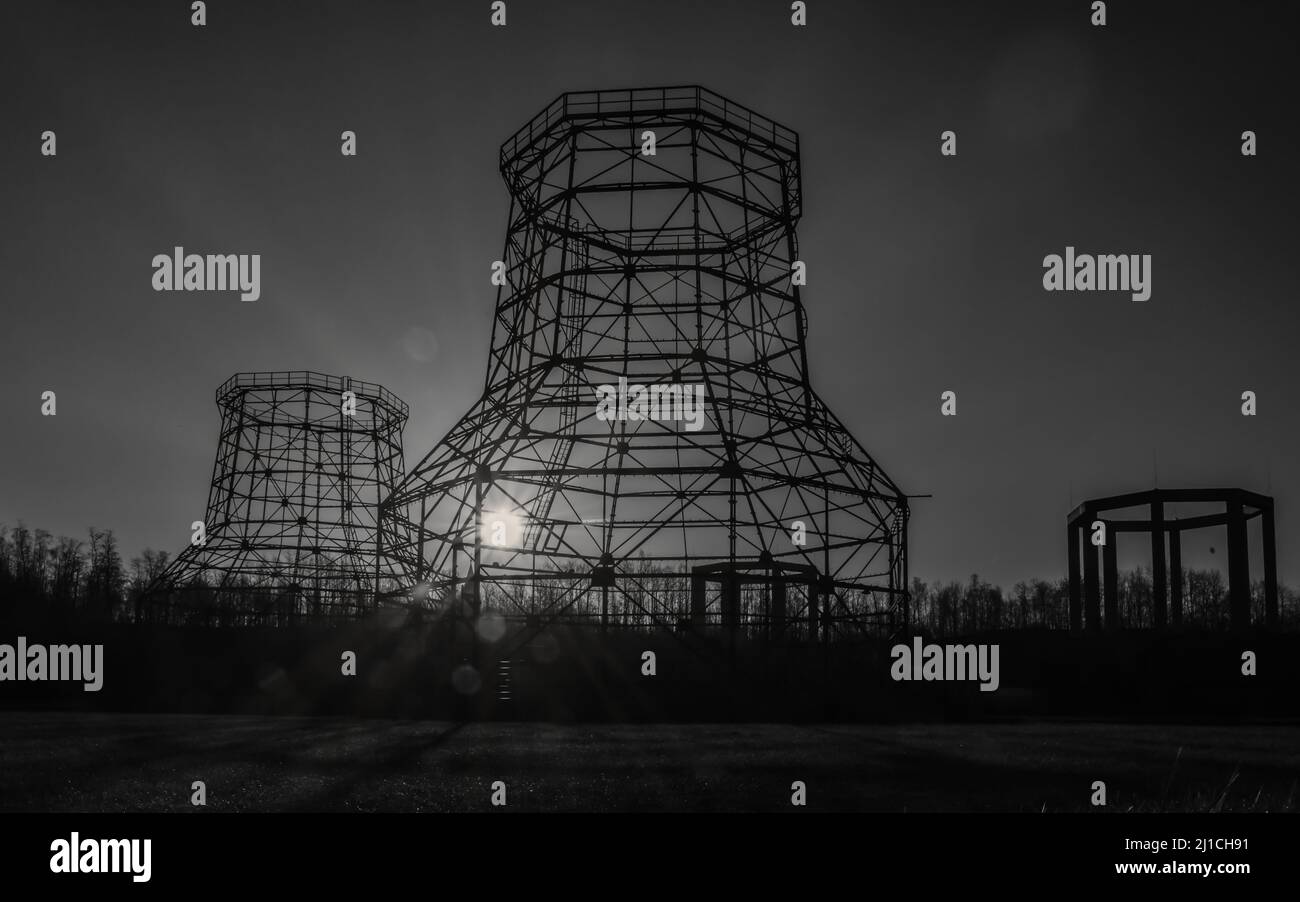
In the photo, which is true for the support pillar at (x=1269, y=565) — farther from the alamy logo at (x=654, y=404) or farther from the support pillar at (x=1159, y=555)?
the alamy logo at (x=654, y=404)

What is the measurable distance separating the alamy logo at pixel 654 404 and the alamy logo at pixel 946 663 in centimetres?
981

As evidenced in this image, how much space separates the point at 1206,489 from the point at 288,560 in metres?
43.6

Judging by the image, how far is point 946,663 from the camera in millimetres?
37000

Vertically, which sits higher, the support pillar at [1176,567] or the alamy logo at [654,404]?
the alamy logo at [654,404]

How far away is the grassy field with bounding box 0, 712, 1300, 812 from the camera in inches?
512

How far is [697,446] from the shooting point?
3203 centimetres

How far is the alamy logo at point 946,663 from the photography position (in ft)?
110

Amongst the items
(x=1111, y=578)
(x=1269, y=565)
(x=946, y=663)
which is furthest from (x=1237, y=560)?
(x=946, y=663)

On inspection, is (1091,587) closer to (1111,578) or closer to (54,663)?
(1111,578)

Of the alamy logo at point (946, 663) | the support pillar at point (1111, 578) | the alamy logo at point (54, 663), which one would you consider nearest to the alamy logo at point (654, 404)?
the alamy logo at point (946, 663)

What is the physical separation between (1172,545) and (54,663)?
52803 millimetres
